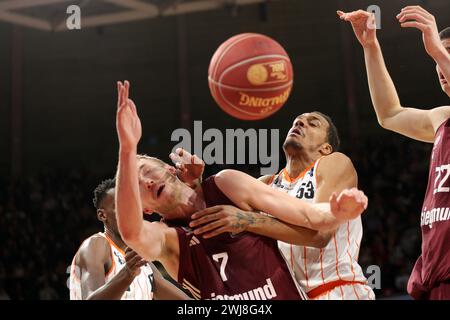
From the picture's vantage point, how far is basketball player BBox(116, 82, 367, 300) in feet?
7.71

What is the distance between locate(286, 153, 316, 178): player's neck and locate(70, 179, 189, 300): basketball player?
804mm

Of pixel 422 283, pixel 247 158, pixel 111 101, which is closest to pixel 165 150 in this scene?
pixel 111 101

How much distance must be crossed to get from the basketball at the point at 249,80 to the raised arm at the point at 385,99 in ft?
4.75

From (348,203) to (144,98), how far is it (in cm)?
994

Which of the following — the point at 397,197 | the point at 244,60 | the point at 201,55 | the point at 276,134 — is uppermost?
the point at 201,55

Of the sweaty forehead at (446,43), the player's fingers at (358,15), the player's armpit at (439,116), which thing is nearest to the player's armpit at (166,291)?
the player's armpit at (439,116)

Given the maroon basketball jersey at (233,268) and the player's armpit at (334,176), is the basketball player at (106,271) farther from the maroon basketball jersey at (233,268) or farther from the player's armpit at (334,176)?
the player's armpit at (334,176)

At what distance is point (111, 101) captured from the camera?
11742 mm

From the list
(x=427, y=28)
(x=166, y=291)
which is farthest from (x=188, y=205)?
(x=427, y=28)

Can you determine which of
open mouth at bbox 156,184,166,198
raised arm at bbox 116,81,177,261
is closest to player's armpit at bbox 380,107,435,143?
→ open mouth at bbox 156,184,166,198

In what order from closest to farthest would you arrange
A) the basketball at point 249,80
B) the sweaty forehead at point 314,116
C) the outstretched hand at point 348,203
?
1. the outstretched hand at point 348,203
2. the sweaty forehead at point 314,116
3. the basketball at point 249,80

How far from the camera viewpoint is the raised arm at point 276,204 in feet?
7.54

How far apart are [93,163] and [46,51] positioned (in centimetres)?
232

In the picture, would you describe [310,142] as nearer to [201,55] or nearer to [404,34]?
[404,34]
